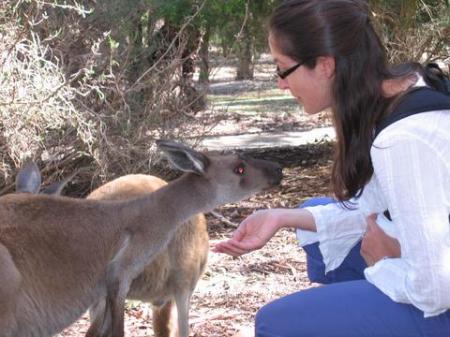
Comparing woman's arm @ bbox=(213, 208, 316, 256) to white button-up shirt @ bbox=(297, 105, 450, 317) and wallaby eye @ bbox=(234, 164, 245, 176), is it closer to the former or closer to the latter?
white button-up shirt @ bbox=(297, 105, 450, 317)

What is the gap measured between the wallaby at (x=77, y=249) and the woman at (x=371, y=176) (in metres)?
0.66

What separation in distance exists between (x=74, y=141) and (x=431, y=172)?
3.73m

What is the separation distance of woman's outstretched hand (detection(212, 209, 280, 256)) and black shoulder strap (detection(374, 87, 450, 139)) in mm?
650

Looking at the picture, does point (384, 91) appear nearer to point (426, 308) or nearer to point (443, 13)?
point (426, 308)

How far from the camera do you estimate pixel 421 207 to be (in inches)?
89.7

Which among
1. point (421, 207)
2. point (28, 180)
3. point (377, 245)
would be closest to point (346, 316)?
point (377, 245)

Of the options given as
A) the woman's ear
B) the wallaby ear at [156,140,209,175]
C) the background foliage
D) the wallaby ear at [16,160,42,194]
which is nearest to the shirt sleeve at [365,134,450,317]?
the woman's ear

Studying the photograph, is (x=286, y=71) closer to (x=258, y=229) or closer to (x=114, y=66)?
(x=258, y=229)

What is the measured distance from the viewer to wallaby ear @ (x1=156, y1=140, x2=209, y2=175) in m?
3.45

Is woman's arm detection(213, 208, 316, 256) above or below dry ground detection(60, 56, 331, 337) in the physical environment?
above

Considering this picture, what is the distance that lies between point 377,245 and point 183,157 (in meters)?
1.18

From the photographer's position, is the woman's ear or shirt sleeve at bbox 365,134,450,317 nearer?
shirt sleeve at bbox 365,134,450,317

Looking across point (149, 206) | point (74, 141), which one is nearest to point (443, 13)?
point (74, 141)

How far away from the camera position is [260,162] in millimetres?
3910
